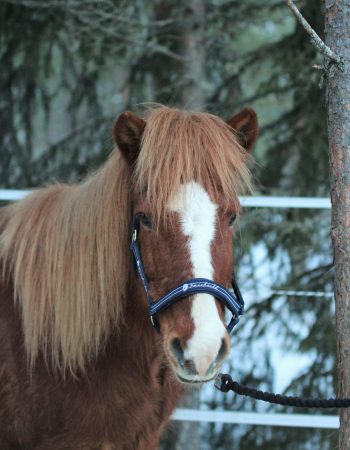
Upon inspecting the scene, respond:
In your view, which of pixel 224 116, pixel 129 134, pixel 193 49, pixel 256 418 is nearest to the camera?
pixel 129 134

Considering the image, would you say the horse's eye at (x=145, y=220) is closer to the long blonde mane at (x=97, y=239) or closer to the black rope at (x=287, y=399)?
the long blonde mane at (x=97, y=239)

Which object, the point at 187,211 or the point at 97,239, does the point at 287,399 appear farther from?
the point at 97,239

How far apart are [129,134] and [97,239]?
0.39m

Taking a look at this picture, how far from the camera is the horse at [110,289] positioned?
2377 mm

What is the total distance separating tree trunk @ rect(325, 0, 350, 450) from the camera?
2.41 meters

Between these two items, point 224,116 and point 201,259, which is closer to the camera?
point 201,259

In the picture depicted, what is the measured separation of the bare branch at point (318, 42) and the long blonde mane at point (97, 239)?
42 cm

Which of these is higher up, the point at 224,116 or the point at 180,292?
the point at 224,116

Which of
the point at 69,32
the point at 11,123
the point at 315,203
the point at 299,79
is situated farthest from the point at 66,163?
the point at 315,203

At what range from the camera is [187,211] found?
7.43 ft

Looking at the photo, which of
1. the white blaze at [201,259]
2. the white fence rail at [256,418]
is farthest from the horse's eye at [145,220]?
the white fence rail at [256,418]

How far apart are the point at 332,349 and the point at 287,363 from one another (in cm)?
34

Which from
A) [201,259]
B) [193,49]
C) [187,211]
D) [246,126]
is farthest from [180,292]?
[193,49]

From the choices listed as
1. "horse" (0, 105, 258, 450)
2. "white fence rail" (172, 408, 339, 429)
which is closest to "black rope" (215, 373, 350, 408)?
"horse" (0, 105, 258, 450)
